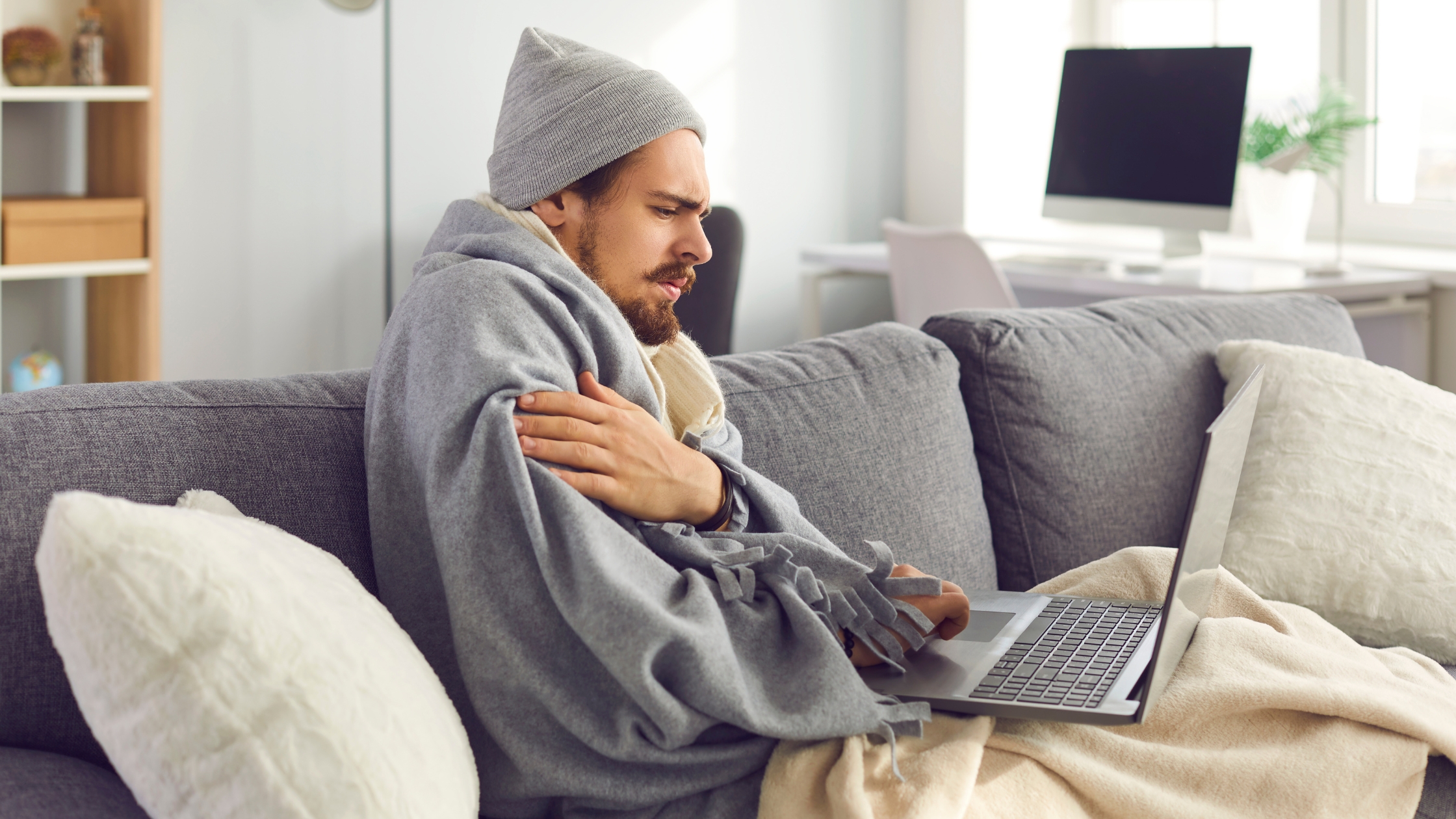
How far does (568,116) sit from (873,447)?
21.4 inches

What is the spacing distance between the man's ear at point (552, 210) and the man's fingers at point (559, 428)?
31cm

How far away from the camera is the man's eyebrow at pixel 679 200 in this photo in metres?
1.30

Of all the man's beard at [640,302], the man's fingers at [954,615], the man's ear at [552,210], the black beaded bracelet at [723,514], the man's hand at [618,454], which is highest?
the man's ear at [552,210]

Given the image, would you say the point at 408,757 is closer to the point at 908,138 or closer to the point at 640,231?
the point at 640,231

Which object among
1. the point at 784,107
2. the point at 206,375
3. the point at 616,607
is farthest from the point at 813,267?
the point at 616,607

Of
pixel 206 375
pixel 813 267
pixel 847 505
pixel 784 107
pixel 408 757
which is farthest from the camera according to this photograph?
pixel 784 107

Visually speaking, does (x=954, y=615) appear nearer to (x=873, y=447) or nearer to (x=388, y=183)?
(x=873, y=447)

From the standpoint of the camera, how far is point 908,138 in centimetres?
449

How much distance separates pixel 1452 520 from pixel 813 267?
2479mm

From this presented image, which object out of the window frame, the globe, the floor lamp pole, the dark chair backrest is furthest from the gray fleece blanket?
the window frame

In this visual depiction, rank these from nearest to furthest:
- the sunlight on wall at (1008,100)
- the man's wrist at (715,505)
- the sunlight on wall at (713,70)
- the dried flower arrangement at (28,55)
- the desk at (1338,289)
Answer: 1. the man's wrist at (715,505)
2. the desk at (1338,289)
3. the dried flower arrangement at (28,55)
4. the sunlight on wall at (713,70)
5. the sunlight on wall at (1008,100)

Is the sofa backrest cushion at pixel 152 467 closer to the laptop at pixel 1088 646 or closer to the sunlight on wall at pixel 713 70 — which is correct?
the laptop at pixel 1088 646

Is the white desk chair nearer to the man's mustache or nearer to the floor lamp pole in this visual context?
the floor lamp pole

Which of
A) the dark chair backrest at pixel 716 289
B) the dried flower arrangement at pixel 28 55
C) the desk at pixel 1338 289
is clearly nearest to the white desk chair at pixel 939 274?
the desk at pixel 1338 289
